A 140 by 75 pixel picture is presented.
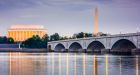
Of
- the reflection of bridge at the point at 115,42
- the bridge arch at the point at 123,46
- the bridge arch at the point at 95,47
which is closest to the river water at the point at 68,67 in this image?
the reflection of bridge at the point at 115,42

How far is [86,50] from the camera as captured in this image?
6383 inches

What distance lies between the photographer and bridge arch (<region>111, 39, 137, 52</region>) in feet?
428

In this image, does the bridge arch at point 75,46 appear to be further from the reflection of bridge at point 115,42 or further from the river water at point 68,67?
the river water at point 68,67

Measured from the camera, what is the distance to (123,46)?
134250 mm

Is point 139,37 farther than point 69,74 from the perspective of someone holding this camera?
Yes

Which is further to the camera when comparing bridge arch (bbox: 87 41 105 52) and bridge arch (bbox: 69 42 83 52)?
bridge arch (bbox: 69 42 83 52)

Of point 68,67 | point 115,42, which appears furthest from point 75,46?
point 68,67

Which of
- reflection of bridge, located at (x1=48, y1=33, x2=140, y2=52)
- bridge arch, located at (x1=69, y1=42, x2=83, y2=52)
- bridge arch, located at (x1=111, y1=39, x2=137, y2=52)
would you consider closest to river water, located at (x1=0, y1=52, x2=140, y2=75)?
reflection of bridge, located at (x1=48, y1=33, x2=140, y2=52)

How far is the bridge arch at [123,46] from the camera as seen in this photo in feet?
428

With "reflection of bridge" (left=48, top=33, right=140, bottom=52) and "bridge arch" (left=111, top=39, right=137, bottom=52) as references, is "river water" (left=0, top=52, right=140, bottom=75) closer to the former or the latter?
"reflection of bridge" (left=48, top=33, right=140, bottom=52)

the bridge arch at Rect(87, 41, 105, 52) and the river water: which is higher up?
the bridge arch at Rect(87, 41, 105, 52)

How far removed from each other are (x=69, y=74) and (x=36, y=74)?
2535 mm

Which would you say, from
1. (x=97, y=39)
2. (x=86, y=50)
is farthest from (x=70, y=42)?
(x=97, y=39)

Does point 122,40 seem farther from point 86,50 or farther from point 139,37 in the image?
point 86,50
